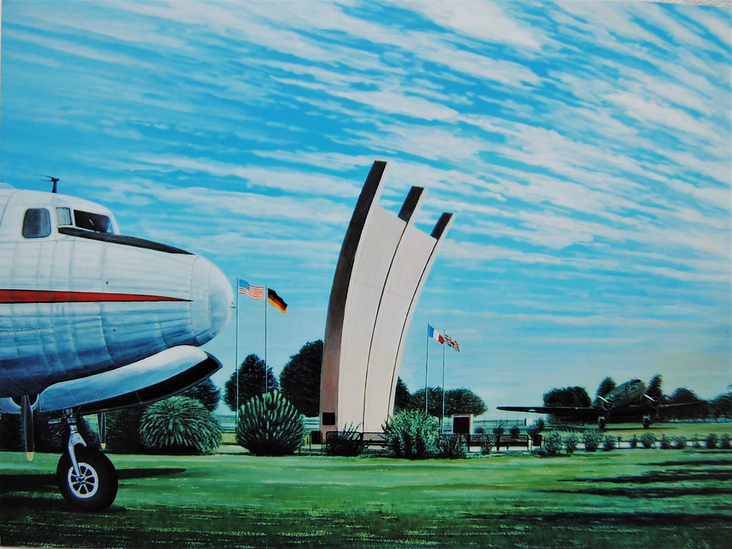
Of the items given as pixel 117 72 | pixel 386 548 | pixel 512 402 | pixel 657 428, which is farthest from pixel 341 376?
pixel 117 72

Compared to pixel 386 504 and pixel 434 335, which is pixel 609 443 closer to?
pixel 434 335

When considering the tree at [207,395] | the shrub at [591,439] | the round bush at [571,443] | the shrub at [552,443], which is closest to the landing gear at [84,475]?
the tree at [207,395]

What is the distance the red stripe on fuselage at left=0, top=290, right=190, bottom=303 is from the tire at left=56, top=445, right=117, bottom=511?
7.38ft

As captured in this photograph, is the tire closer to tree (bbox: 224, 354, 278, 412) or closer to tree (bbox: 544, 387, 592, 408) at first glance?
tree (bbox: 224, 354, 278, 412)

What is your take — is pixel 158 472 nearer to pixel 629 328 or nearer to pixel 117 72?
pixel 117 72

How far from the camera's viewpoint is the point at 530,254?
51.0 feet

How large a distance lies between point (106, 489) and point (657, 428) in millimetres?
9415

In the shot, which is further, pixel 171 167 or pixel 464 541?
pixel 171 167

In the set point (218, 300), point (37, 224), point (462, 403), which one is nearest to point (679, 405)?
point (462, 403)

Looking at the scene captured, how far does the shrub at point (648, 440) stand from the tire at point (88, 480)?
895cm

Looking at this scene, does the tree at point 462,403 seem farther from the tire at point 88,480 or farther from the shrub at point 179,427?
the tire at point 88,480

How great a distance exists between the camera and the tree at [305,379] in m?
15.9

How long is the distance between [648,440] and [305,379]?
642 centimetres

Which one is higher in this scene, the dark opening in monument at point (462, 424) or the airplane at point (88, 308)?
the airplane at point (88, 308)
